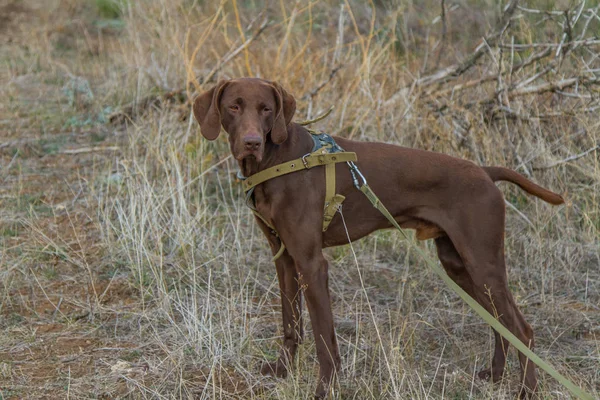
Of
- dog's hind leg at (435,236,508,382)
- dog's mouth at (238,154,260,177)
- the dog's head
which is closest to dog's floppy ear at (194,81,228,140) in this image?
the dog's head

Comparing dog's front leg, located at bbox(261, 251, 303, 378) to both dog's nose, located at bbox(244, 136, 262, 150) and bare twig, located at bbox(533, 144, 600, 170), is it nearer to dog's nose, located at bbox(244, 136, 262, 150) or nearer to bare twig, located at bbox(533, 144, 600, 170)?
dog's nose, located at bbox(244, 136, 262, 150)

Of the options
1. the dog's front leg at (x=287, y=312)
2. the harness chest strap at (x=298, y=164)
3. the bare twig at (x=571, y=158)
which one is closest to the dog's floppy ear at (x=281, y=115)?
the harness chest strap at (x=298, y=164)

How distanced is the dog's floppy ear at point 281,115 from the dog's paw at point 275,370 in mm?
1111

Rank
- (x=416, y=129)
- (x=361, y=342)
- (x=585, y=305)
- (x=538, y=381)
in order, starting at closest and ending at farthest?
1. (x=538, y=381)
2. (x=361, y=342)
3. (x=585, y=305)
4. (x=416, y=129)

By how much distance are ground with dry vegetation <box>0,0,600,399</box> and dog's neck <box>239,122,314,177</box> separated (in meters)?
0.72

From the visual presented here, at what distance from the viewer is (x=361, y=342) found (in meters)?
3.79

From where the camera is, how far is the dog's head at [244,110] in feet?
10.3

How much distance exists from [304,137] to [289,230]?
1.49 ft

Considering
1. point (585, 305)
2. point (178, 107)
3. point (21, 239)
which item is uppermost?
point (178, 107)

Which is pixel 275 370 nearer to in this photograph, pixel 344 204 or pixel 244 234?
pixel 344 204

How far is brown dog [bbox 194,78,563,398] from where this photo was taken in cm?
321

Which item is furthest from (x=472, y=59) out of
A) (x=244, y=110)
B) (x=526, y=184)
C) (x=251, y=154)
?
(x=251, y=154)

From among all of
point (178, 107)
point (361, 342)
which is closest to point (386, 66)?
point (178, 107)

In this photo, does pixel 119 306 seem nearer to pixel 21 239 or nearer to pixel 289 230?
pixel 21 239
